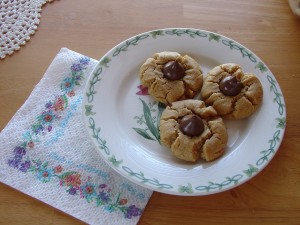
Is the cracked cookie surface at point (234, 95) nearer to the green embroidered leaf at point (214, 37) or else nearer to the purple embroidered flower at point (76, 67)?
the green embroidered leaf at point (214, 37)

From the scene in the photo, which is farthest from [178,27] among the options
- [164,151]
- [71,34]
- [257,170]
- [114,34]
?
[257,170]

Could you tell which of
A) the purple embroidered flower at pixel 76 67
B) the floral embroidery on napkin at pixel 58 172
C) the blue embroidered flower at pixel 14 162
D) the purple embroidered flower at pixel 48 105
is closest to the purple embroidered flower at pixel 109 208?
the floral embroidery on napkin at pixel 58 172

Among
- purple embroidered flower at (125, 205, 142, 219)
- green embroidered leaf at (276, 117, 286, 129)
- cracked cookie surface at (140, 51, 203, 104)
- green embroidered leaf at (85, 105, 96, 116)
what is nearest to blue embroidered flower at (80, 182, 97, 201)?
purple embroidered flower at (125, 205, 142, 219)

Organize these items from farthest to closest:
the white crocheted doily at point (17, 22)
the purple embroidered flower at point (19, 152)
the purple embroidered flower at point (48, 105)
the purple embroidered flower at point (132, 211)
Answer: the white crocheted doily at point (17, 22) < the purple embroidered flower at point (48, 105) < the purple embroidered flower at point (19, 152) < the purple embroidered flower at point (132, 211)

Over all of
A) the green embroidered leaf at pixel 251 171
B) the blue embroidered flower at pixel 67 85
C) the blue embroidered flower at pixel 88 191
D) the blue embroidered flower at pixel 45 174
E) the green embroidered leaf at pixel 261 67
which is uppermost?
the green embroidered leaf at pixel 261 67

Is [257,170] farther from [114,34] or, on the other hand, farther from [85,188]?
[114,34]

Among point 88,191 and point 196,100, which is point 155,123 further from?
point 88,191
